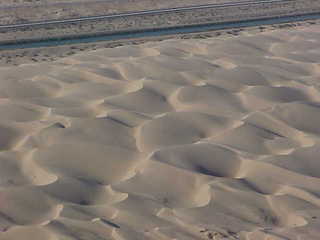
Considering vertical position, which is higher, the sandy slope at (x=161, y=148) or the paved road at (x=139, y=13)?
the sandy slope at (x=161, y=148)

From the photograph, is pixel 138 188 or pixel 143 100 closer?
pixel 138 188

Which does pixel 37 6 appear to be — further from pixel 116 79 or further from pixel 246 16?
pixel 116 79

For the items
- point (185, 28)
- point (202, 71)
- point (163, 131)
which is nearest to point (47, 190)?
point (163, 131)

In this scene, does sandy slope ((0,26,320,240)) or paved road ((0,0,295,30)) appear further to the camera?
paved road ((0,0,295,30))

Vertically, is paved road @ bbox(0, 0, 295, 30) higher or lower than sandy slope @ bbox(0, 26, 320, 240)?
lower

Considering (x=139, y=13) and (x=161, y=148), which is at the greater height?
(x=161, y=148)

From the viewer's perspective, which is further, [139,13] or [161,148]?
[139,13]

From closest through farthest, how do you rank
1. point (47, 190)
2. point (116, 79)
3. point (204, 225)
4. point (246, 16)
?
point (204, 225)
point (47, 190)
point (116, 79)
point (246, 16)

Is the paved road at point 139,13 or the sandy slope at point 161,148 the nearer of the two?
the sandy slope at point 161,148
